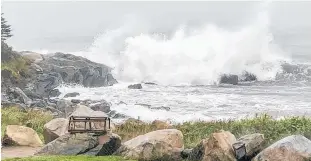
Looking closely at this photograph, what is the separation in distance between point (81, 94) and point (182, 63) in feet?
38.3

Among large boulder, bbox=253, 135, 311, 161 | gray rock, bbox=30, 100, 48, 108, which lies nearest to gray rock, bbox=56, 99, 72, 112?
gray rock, bbox=30, 100, 48, 108

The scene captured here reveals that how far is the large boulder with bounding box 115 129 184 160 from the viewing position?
10587 mm

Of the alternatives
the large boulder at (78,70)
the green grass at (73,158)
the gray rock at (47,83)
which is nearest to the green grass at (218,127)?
the green grass at (73,158)

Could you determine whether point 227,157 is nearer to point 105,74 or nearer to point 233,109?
point 233,109

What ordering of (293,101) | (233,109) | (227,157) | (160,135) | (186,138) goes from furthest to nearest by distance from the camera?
(293,101), (233,109), (186,138), (160,135), (227,157)

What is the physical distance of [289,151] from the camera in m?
9.45

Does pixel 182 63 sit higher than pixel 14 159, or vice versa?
pixel 182 63

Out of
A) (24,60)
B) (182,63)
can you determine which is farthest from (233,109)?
(182,63)

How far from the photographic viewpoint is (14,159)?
10203 mm

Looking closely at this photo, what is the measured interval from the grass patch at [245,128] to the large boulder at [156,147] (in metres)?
0.86

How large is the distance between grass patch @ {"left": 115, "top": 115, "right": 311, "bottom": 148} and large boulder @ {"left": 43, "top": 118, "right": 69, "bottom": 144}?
1491 millimetres

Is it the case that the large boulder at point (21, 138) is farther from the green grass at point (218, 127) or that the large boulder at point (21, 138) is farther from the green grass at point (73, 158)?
the green grass at point (73, 158)

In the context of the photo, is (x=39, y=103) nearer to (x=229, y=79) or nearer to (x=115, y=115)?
(x=115, y=115)

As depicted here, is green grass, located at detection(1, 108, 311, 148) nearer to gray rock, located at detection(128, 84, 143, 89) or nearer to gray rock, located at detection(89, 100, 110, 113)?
gray rock, located at detection(89, 100, 110, 113)
